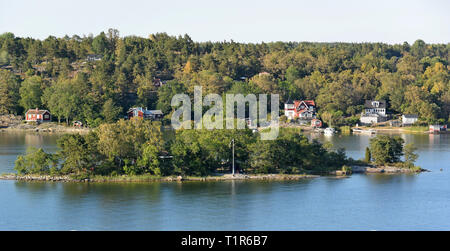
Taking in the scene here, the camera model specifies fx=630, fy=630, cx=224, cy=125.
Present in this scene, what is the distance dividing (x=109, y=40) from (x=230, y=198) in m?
30.3

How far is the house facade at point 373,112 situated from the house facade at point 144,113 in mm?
10575

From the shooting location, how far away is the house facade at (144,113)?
32.1 m

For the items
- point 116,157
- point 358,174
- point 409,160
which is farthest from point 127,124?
point 409,160

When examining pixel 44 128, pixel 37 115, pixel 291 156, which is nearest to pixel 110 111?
pixel 44 128

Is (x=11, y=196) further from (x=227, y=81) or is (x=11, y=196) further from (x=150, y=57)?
(x=150, y=57)

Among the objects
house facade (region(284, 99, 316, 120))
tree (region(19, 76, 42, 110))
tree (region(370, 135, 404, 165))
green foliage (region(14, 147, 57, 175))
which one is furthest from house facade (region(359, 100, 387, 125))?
green foliage (region(14, 147, 57, 175))

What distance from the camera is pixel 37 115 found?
31141 mm

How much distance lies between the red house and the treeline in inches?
562

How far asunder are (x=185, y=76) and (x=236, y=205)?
24142mm

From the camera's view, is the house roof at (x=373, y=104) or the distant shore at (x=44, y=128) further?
the house roof at (x=373, y=104)

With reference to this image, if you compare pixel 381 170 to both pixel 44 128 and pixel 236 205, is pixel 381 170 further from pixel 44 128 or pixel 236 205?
pixel 44 128

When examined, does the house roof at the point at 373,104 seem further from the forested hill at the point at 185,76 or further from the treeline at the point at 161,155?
the treeline at the point at 161,155

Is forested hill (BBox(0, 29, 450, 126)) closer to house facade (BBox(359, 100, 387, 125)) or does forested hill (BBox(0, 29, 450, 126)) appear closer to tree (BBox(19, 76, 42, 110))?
tree (BBox(19, 76, 42, 110))

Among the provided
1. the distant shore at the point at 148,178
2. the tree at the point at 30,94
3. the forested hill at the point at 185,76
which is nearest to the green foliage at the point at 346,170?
the distant shore at the point at 148,178
